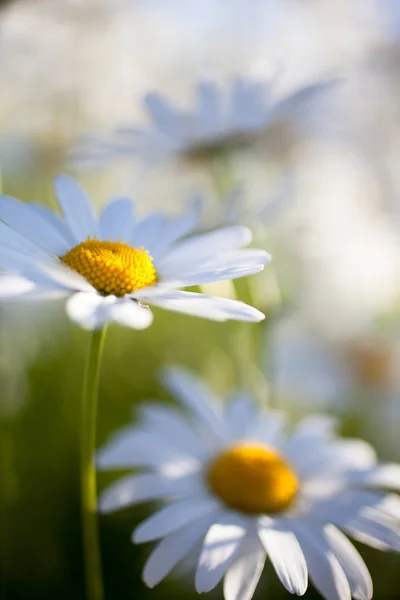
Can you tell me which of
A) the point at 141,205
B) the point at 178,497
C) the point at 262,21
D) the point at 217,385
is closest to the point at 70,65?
the point at 141,205

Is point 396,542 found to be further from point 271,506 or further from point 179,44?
point 179,44

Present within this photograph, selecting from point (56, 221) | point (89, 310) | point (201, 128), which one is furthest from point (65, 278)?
point (201, 128)

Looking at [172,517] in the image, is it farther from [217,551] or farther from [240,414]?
[240,414]

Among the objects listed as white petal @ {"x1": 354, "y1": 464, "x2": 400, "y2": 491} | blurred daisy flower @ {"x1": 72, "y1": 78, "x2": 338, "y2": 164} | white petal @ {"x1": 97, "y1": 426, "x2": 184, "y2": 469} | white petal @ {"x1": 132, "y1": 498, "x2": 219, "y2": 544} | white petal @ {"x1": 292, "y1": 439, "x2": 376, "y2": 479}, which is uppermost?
blurred daisy flower @ {"x1": 72, "y1": 78, "x2": 338, "y2": 164}

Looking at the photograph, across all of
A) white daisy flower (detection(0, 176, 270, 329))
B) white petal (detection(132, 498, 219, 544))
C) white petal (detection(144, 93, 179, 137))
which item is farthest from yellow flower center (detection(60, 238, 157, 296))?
white petal (detection(144, 93, 179, 137))

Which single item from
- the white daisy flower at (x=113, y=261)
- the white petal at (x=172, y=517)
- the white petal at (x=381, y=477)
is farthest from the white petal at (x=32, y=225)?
the white petal at (x=381, y=477)

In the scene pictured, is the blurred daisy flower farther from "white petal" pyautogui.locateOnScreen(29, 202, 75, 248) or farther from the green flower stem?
the green flower stem
